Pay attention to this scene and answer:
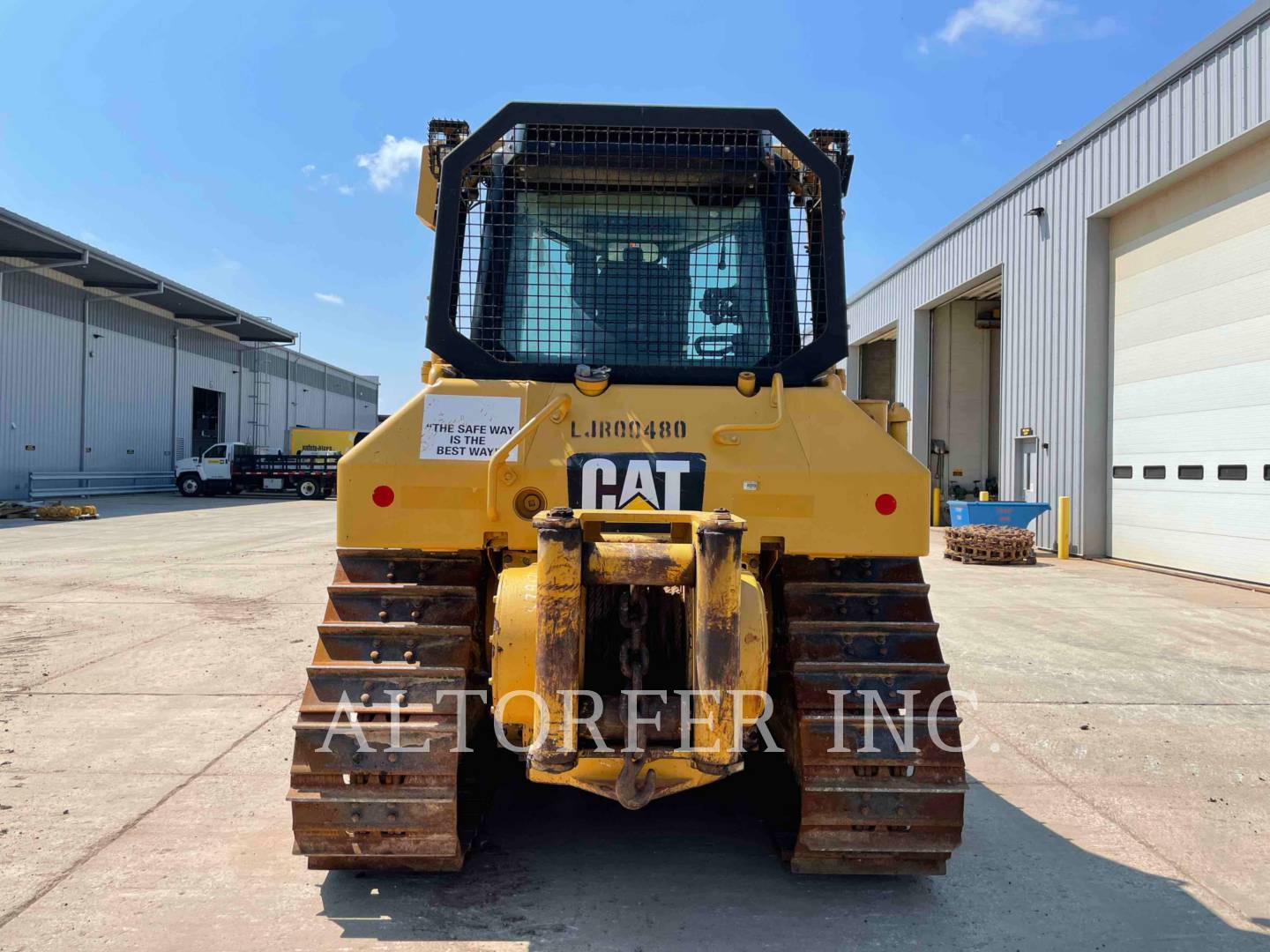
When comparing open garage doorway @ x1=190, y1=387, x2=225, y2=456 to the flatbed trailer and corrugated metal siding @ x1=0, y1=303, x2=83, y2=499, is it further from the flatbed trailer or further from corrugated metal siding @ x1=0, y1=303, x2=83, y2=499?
corrugated metal siding @ x1=0, y1=303, x2=83, y2=499

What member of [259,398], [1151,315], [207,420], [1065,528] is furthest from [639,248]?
[259,398]

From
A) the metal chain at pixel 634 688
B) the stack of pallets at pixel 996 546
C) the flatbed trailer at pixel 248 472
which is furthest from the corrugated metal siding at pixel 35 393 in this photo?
the metal chain at pixel 634 688

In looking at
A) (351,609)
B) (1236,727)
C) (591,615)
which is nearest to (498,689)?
(591,615)

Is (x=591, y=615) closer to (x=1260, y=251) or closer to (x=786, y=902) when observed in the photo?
(x=786, y=902)

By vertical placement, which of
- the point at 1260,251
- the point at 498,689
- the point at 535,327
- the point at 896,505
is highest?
the point at 1260,251

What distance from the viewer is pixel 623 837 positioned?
3.54 m

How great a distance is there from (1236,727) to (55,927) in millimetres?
6111

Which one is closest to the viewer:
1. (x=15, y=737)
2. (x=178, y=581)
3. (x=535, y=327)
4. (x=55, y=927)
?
(x=55, y=927)

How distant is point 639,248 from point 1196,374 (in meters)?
11.3

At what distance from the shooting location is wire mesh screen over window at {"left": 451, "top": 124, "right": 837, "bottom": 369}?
11.5ft

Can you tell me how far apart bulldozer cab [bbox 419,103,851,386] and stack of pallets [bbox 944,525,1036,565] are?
11.2m

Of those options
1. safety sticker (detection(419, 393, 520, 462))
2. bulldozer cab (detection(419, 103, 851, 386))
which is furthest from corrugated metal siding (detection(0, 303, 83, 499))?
safety sticker (detection(419, 393, 520, 462))

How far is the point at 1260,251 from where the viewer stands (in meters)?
10.7

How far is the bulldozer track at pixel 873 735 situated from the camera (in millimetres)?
2855
